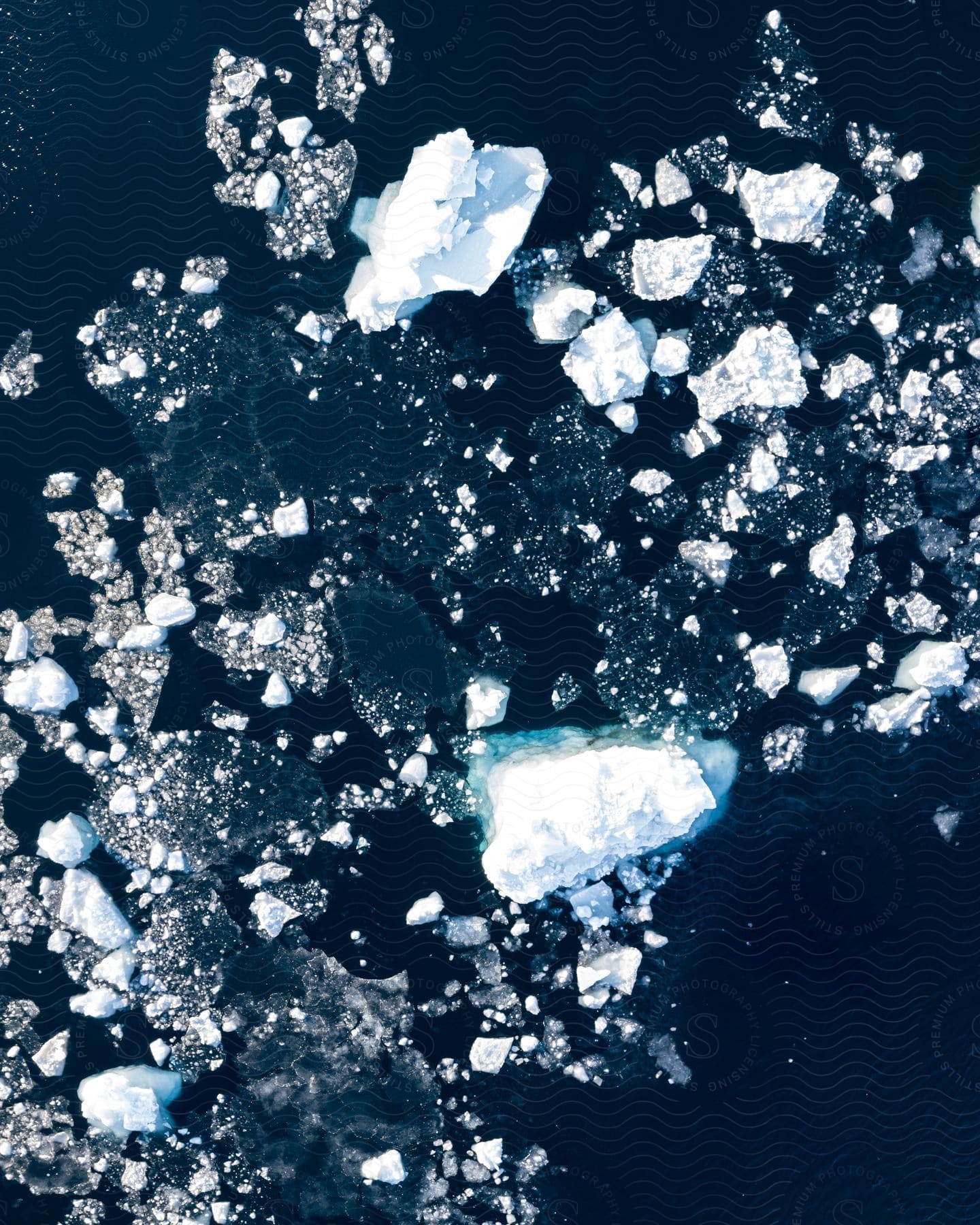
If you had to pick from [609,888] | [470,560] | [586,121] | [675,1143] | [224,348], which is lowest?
[675,1143]

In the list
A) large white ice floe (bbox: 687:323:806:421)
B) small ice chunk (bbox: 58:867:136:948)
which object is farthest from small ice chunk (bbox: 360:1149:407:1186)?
large white ice floe (bbox: 687:323:806:421)

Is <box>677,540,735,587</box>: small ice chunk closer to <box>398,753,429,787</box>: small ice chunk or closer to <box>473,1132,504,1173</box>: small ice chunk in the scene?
<box>398,753,429,787</box>: small ice chunk

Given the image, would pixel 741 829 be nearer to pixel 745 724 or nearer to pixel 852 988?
pixel 745 724

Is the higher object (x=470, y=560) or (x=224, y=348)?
(x=224, y=348)

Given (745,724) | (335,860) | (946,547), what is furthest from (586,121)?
(335,860)

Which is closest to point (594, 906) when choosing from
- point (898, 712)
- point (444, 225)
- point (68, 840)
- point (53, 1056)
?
point (898, 712)

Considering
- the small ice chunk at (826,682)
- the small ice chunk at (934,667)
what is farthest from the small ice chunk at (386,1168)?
the small ice chunk at (934,667)
